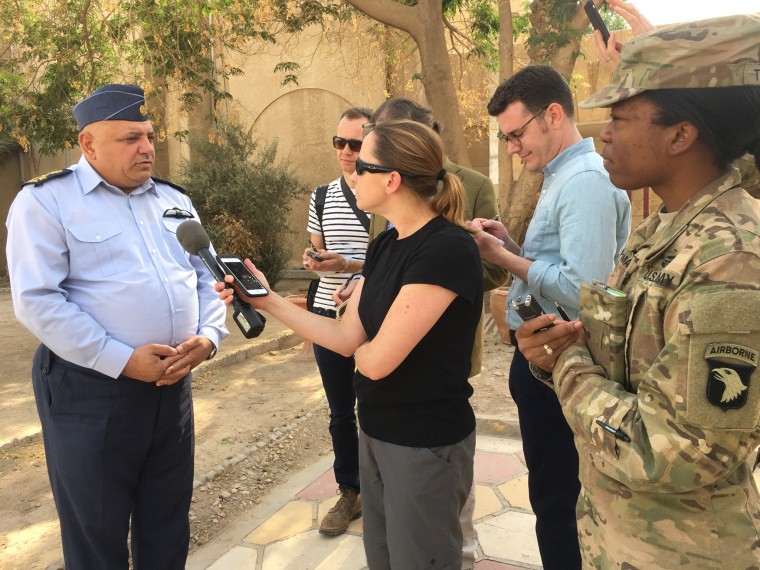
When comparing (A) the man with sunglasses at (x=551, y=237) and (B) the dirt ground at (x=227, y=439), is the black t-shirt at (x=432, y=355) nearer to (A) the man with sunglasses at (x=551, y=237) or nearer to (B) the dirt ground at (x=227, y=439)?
(A) the man with sunglasses at (x=551, y=237)

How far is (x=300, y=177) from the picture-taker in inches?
516

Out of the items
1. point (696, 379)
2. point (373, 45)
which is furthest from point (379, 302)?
point (373, 45)

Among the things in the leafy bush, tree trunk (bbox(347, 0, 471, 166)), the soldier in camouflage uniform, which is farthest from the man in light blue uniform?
the leafy bush

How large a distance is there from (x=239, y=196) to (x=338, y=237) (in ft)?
26.0

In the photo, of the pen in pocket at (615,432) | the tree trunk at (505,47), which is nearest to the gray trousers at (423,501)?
the pen in pocket at (615,432)

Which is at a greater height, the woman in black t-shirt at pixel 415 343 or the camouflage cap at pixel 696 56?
the camouflage cap at pixel 696 56

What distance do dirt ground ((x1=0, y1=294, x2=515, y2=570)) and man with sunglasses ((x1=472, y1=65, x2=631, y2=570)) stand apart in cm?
208

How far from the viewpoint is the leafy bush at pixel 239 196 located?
1091 cm

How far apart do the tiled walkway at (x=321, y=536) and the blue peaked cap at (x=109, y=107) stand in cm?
226

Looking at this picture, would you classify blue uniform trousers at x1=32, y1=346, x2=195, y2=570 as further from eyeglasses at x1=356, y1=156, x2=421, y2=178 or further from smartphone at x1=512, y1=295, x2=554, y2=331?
smartphone at x1=512, y1=295, x2=554, y2=331

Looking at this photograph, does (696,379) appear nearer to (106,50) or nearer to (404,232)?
(404,232)

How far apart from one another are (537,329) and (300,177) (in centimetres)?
1202

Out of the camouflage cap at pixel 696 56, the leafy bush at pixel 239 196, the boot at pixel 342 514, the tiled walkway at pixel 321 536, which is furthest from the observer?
the leafy bush at pixel 239 196

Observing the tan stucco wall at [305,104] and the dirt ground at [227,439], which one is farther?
the tan stucco wall at [305,104]
